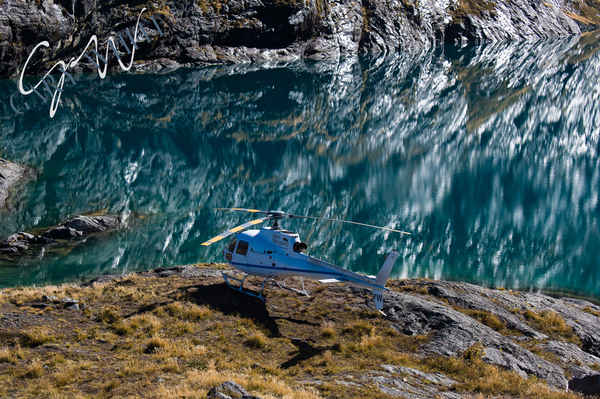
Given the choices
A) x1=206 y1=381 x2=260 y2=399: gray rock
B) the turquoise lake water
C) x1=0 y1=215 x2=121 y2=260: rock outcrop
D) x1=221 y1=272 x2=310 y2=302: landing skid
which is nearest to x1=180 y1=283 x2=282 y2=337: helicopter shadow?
x1=221 y1=272 x2=310 y2=302: landing skid

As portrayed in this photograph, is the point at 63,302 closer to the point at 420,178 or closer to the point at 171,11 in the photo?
the point at 420,178

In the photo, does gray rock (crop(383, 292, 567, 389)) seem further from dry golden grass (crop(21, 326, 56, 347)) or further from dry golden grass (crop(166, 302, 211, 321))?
dry golden grass (crop(21, 326, 56, 347))

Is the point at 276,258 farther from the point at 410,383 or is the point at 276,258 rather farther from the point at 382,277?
the point at 410,383

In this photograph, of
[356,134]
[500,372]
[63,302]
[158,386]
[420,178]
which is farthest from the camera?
[356,134]

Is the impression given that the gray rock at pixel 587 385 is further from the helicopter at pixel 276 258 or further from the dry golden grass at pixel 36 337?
the dry golden grass at pixel 36 337

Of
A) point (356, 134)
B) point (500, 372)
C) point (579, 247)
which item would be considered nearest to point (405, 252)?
point (579, 247)

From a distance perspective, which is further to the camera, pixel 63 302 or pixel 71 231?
pixel 71 231

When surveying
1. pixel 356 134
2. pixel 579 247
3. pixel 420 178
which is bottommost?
pixel 579 247
